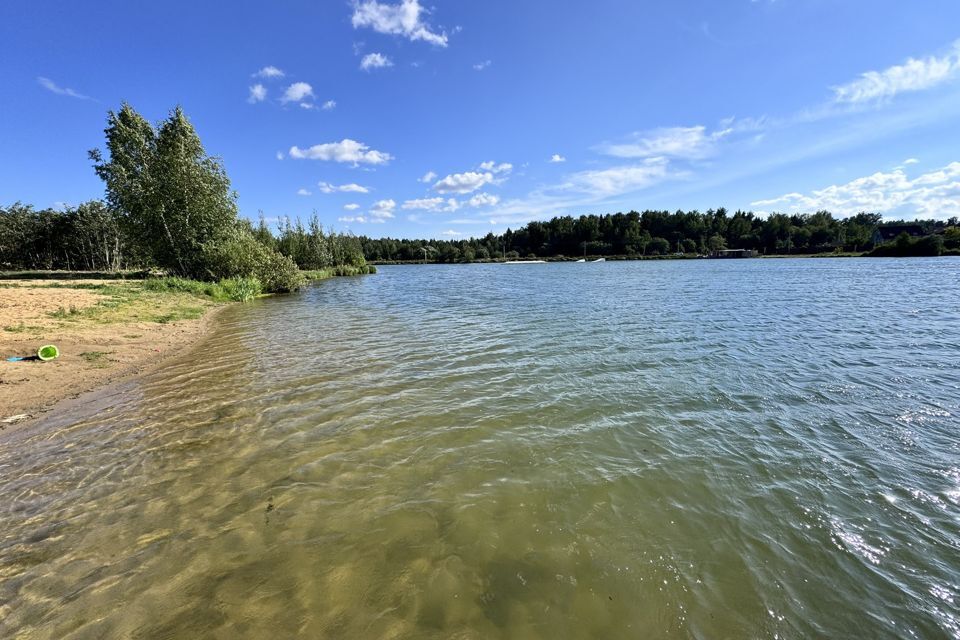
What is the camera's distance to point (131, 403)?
902cm

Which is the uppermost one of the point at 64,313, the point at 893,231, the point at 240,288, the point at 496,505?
the point at 893,231

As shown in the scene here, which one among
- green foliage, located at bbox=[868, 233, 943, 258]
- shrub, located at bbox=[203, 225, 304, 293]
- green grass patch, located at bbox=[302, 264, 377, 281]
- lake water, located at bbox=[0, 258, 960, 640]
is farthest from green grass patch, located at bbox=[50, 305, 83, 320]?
green foliage, located at bbox=[868, 233, 943, 258]

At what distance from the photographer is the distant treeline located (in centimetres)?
14975

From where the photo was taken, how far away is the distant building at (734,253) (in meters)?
157

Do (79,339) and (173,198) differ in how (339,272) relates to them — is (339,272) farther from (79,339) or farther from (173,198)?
(79,339)

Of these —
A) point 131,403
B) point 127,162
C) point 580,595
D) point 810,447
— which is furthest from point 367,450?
point 127,162

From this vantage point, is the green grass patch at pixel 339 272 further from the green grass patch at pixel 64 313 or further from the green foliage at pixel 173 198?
the green grass patch at pixel 64 313

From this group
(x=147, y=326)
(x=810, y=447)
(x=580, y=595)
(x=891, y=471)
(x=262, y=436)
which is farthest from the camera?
(x=147, y=326)

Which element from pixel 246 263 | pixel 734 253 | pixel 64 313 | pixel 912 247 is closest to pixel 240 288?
pixel 246 263

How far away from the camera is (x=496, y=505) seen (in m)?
5.16

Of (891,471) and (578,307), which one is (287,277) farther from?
(891,471)

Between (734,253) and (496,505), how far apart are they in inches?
7439

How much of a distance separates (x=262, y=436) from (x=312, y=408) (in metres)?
1.32

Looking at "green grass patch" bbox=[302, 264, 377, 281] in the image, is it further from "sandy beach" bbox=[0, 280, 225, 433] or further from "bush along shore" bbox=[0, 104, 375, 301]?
"sandy beach" bbox=[0, 280, 225, 433]
